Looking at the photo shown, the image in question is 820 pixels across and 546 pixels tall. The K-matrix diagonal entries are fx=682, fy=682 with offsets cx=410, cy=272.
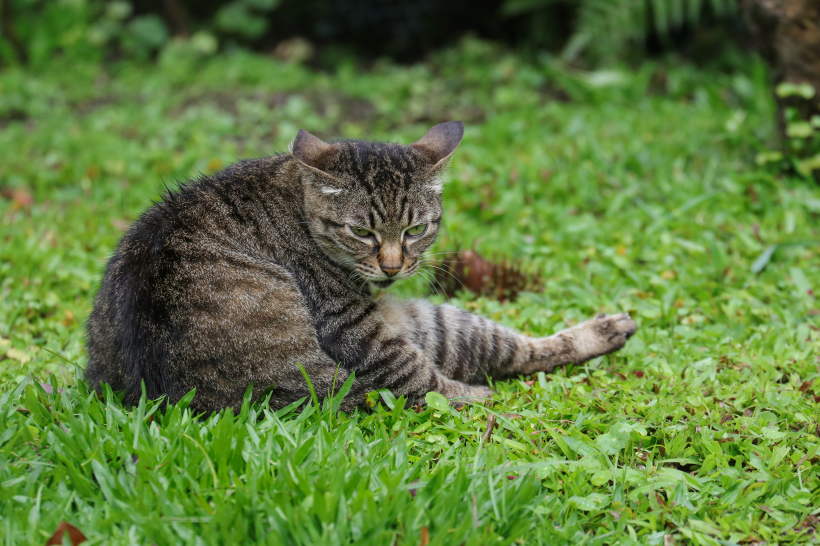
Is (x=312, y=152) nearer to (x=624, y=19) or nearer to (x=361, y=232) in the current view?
(x=361, y=232)

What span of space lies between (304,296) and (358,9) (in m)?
7.19

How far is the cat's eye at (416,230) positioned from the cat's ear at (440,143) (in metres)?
0.30

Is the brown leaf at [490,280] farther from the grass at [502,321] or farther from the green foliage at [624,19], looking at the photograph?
the green foliage at [624,19]

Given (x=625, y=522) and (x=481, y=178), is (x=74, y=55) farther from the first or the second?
(x=625, y=522)

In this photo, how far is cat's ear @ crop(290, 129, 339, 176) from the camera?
3.04 meters

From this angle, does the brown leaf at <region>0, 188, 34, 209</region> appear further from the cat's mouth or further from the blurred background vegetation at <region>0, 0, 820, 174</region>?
the cat's mouth

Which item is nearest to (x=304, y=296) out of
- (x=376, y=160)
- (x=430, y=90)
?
(x=376, y=160)

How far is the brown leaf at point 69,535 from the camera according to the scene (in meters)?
2.02

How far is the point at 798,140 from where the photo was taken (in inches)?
201

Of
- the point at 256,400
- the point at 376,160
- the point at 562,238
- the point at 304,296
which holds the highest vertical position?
the point at 376,160

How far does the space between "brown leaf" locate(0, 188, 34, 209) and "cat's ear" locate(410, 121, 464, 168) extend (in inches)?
145

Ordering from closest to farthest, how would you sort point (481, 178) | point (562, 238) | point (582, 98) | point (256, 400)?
point (256, 400), point (562, 238), point (481, 178), point (582, 98)

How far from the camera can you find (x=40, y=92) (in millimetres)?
7613

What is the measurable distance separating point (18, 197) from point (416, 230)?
12.8 ft
